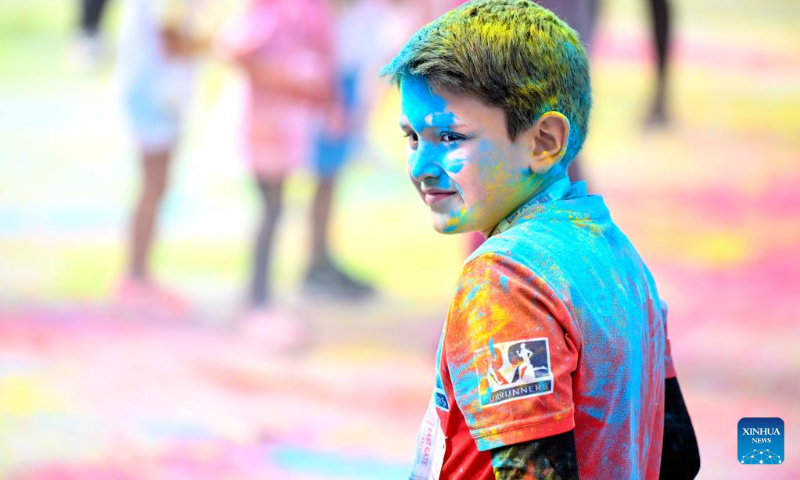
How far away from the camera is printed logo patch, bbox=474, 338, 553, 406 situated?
0.94 metres

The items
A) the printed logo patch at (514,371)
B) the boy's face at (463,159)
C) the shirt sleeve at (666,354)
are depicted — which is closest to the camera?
the printed logo patch at (514,371)

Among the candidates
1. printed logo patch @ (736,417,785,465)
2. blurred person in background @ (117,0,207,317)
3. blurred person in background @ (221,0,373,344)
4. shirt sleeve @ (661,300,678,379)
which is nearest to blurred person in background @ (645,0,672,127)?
blurred person in background @ (221,0,373,344)

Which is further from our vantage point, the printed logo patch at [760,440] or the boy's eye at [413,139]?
the printed logo patch at [760,440]

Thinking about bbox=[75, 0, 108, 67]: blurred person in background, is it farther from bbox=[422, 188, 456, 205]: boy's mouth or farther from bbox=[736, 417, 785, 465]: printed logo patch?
bbox=[422, 188, 456, 205]: boy's mouth

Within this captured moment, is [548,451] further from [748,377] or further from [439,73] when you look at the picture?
[748,377]

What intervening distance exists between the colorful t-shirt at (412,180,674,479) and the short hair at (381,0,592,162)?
0.12 m

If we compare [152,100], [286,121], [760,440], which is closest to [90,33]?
[152,100]

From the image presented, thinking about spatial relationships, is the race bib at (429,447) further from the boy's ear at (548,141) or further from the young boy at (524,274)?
the boy's ear at (548,141)

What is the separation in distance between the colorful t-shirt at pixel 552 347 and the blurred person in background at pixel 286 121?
232cm

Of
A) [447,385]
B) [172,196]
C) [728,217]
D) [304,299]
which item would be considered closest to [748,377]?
[728,217]

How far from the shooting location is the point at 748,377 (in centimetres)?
321

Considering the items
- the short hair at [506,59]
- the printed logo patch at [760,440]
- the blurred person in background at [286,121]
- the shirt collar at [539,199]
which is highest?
the blurred person in background at [286,121]

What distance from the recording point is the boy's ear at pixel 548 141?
1070mm

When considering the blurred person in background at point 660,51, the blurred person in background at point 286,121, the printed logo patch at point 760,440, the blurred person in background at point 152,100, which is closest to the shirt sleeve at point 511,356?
the printed logo patch at point 760,440
